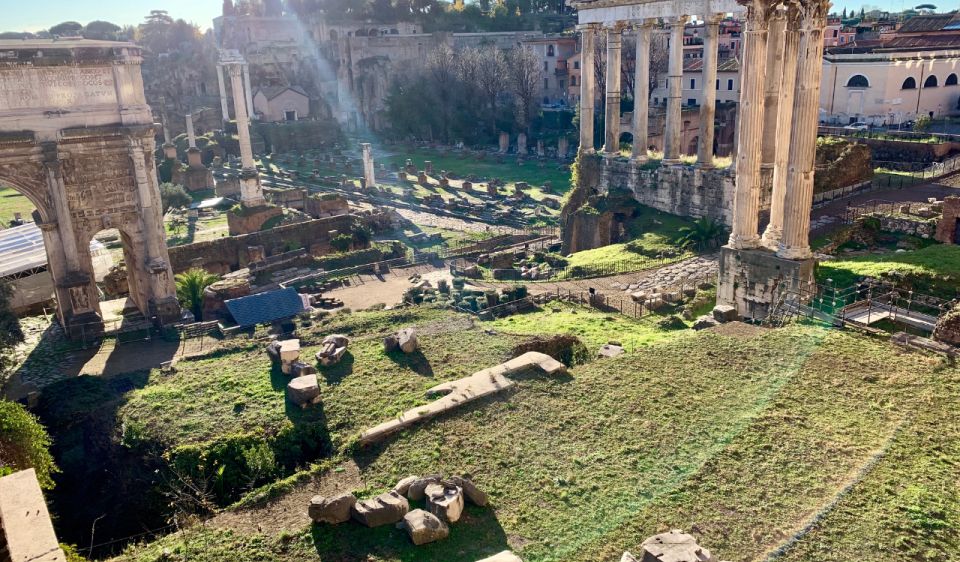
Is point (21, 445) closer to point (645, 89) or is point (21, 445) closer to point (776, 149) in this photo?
point (776, 149)

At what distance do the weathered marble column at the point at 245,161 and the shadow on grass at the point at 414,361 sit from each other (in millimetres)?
21837

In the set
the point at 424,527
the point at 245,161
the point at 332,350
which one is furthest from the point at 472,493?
the point at 245,161

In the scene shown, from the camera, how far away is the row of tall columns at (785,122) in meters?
15.7

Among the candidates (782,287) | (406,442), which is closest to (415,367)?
(406,442)

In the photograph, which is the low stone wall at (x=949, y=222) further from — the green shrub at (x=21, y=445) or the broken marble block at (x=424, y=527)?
the green shrub at (x=21, y=445)

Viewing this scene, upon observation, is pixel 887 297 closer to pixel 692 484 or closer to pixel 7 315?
pixel 692 484

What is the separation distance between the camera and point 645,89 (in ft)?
97.3

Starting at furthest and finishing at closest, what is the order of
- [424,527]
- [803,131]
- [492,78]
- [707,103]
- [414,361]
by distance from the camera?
[492,78] < [707,103] < [803,131] < [414,361] < [424,527]

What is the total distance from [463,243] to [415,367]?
17701mm

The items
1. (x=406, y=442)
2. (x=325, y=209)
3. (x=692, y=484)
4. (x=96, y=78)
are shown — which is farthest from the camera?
(x=325, y=209)

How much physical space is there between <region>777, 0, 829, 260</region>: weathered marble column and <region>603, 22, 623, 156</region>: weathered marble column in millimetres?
13771

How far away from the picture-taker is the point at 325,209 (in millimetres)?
38188

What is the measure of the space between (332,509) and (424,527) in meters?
1.34

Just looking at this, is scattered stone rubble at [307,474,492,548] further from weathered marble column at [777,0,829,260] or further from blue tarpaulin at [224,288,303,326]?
blue tarpaulin at [224,288,303,326]
